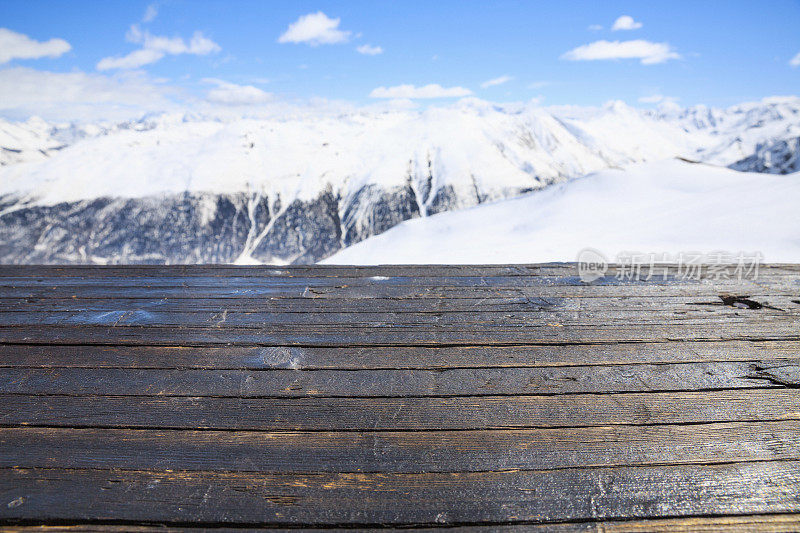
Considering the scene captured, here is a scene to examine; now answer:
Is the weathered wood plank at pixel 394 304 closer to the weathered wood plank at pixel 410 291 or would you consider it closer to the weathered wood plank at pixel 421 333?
the weathered wood plank at pixel 410 291

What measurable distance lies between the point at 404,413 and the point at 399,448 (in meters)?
0.21

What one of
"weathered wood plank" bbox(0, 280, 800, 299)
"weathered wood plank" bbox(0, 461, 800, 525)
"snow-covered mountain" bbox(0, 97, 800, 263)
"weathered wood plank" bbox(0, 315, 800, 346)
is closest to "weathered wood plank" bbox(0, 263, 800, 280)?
"weathered wood plank" bbox(0, 280, 800, 299)

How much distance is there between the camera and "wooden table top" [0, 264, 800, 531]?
1.37 m

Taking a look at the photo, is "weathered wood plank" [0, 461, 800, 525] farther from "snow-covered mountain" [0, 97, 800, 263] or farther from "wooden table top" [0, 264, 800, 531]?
"snow-covered mountain" [0, 97, 800, 263]

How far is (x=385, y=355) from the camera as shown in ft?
7.61

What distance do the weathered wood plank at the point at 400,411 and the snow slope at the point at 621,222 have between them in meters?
4.44

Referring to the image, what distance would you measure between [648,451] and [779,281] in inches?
116

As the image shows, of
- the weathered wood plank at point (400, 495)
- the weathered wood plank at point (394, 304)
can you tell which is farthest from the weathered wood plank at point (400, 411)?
the weathered wood plank at point (394, 304)

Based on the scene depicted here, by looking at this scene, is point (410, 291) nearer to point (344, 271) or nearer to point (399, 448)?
point (344, 271)

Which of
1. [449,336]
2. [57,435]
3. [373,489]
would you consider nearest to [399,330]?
[449,336]

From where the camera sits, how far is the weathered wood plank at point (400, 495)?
1333mm

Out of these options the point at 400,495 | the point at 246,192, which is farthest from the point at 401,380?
the point at 246,192

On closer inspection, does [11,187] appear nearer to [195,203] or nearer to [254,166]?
[195,203]

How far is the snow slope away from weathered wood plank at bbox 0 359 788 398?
4.18m
